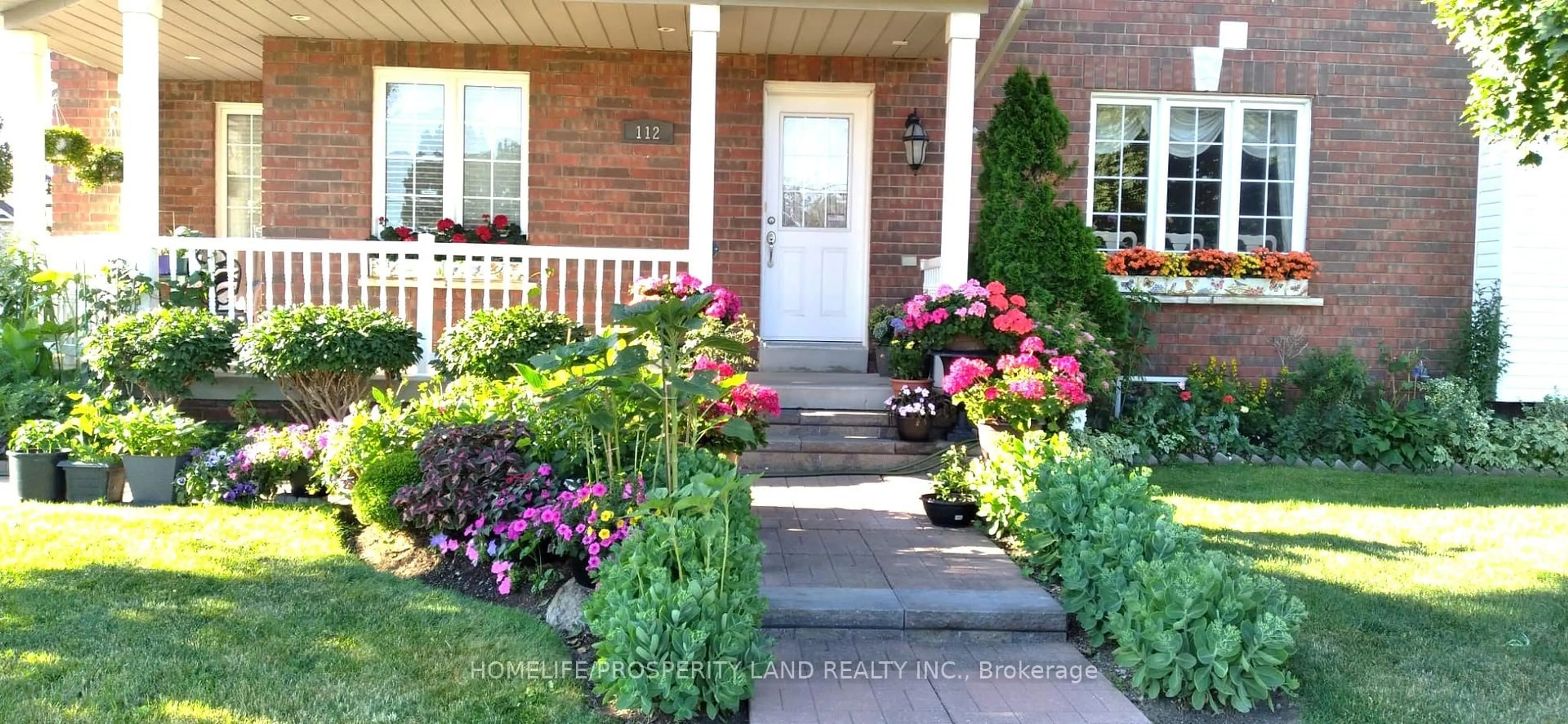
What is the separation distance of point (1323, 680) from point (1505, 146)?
6.25 m

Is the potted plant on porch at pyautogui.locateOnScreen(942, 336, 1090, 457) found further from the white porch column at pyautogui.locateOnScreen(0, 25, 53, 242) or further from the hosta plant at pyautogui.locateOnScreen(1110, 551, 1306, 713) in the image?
the white porch column at pyautogui.locateOnScreen(0, 25, 53, 242)

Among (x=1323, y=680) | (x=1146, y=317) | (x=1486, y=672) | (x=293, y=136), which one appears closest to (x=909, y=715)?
(x=1323, y=680)

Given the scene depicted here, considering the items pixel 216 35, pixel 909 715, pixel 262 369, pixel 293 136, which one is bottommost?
pixel 909 715

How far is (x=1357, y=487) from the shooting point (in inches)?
294

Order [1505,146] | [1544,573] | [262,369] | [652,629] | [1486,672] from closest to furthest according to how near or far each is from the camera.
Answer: [652,629]
[1486,672]
[1544,573]
[262,369]
[1505,146]

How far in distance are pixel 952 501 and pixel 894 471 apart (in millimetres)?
1422

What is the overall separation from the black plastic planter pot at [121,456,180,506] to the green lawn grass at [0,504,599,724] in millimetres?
705

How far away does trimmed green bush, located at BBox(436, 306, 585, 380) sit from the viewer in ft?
22.3

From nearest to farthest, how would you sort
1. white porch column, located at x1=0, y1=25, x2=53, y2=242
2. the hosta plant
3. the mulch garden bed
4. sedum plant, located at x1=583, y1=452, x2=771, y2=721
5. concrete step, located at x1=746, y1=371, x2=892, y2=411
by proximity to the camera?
sedum plant, located at x1=583, y1=452, x2=771, y2=721
the hosta plant
the mulch garden bed
concrete step, located at x1=746, y1=371, x2=892, y2=411
white porch column, located at x1=0, y1=25, x2=53, y2=242

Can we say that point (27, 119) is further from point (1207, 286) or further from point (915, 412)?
point (1207, 286)

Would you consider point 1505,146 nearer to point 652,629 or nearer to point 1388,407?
point 1388,407

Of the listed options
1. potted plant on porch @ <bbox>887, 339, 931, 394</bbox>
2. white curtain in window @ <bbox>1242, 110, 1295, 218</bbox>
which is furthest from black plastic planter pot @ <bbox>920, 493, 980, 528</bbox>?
white curtain in window @ <bbox>1242, 110, 1295, 218</bbox>

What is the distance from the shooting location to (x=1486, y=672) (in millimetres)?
4000

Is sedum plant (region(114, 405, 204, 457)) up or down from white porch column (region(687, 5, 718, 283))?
Result: down
